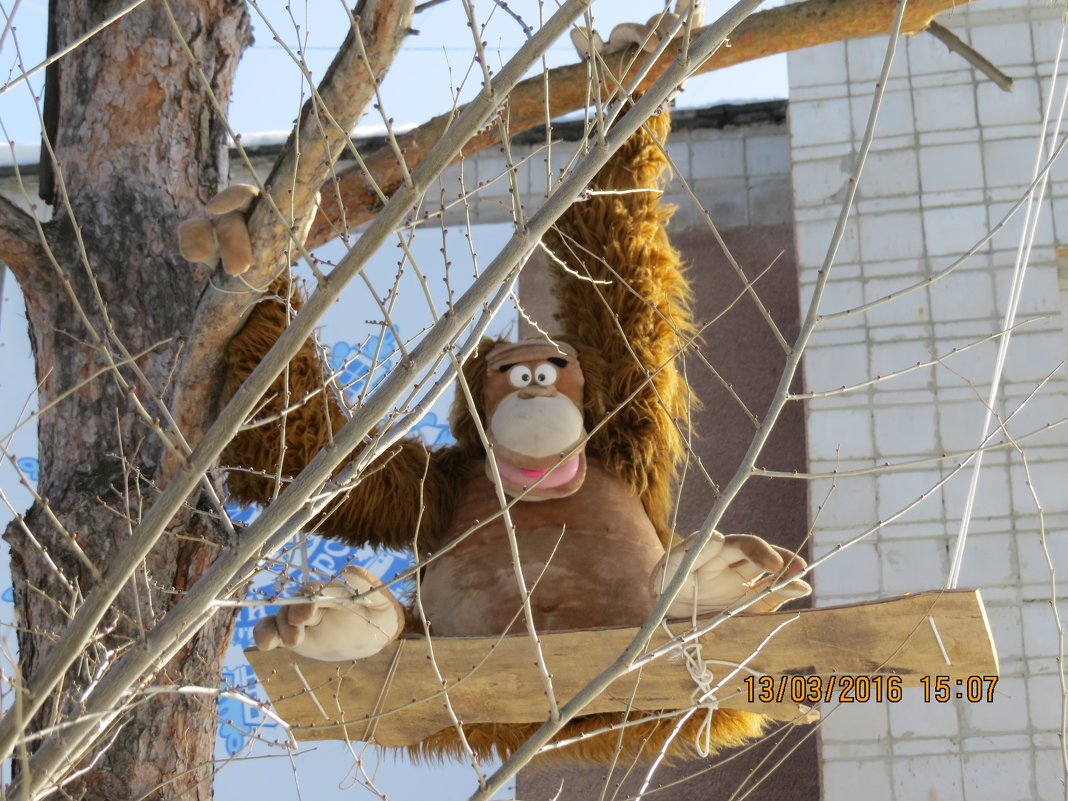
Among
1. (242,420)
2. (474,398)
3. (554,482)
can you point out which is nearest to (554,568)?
(554,482)

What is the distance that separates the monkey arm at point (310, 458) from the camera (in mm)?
2449

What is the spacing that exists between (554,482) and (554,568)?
174 mm

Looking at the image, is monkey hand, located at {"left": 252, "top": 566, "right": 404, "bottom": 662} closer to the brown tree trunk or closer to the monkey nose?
the brown tree trunk

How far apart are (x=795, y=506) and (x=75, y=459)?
2113 mm

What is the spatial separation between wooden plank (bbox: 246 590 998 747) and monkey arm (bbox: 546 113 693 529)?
0.68 m

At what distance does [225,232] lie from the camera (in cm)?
207

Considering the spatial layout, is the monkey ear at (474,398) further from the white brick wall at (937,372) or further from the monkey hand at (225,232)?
the white brick wall at (937,372)

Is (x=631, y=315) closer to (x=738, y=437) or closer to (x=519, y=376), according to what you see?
(x=519, y=376)

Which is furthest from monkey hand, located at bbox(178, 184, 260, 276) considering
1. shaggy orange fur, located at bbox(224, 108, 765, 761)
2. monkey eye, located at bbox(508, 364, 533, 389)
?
monkey eye, located at bbox(508, 364, 533, 389)

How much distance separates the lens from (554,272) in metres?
3.00

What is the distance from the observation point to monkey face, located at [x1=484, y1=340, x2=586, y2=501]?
2533 mm

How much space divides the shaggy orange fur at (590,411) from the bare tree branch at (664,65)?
7.3 inches

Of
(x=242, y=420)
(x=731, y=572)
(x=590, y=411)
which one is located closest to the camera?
(x=242, y=420)

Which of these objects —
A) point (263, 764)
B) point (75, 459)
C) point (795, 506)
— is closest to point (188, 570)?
point (75, 459)
